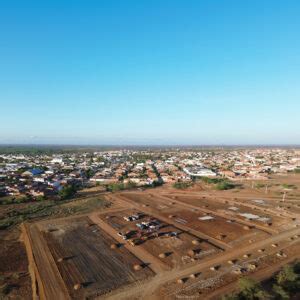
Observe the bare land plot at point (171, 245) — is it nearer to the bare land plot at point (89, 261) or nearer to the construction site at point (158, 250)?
the construction site at point (158, 250)

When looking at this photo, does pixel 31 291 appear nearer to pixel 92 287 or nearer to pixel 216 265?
pixel 92 287

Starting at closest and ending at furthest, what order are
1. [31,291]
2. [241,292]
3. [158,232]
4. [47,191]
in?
[241,292] < [31,291] < [158,232] < [47,191]

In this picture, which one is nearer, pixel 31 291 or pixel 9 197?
pixel 31 291

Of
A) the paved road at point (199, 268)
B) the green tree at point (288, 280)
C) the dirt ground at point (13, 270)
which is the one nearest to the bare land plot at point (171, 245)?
the paved road at point (199, 268)

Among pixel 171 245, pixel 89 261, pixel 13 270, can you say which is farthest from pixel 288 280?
pixel 13 270

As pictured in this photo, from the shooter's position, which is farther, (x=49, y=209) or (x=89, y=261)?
(x=49, y=209)

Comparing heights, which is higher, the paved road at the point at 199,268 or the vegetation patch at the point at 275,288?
the vegetation patch at the point at 275,288

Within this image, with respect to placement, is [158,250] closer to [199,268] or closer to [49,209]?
[199,268]

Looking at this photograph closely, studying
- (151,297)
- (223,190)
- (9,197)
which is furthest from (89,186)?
(151,297)
